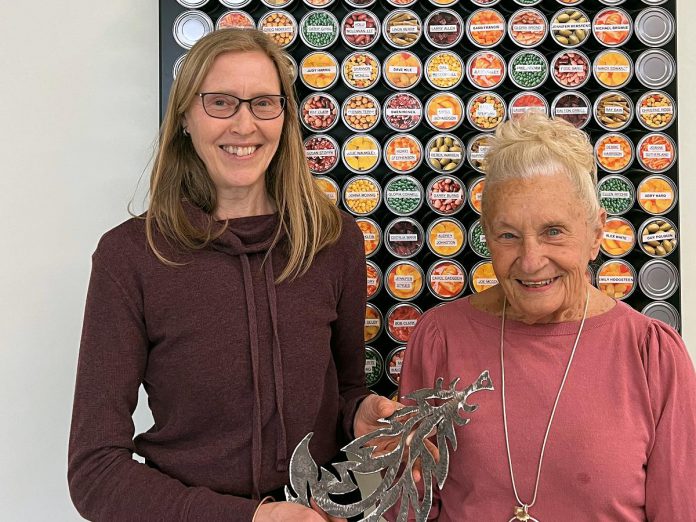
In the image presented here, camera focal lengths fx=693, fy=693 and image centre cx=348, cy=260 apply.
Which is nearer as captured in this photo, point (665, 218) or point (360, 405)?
point (360, 405)

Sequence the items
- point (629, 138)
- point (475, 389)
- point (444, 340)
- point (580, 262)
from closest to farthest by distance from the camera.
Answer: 1. point (475, 389)
2. point (580, 262)
3. point (444, 340)
4. point (629, 138)

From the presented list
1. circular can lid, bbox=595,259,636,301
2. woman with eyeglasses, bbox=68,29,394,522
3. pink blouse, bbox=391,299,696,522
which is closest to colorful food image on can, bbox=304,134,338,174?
woman with eyeglasses, bbox=68,29,394,522

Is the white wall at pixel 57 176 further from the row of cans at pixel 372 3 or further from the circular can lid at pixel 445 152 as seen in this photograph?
the circular can lid at pixel 445 152

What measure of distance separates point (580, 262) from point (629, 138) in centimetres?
62

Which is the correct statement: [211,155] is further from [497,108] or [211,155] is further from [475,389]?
[497,108]

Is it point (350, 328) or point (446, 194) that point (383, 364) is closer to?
point (350, 328)

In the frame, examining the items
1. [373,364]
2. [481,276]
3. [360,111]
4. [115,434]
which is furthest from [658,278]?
[115,434]

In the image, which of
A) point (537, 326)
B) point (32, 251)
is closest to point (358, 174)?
point (537, 326)

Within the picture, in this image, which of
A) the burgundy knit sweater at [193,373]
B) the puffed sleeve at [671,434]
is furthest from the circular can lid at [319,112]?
the puffed sleeve at [671,434]

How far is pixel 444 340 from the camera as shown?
139cm

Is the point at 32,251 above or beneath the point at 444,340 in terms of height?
above

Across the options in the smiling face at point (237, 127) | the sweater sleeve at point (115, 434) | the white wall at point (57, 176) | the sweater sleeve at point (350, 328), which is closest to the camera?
the sweater sleeve at point (115, 434)

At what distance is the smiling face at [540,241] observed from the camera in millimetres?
1244

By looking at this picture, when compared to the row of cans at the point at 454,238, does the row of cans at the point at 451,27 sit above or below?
above
